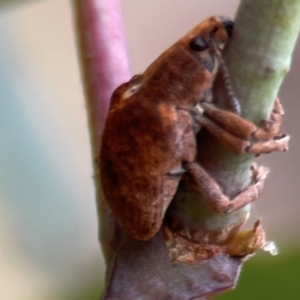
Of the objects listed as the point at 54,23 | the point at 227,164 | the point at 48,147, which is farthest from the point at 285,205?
the point at 227,164

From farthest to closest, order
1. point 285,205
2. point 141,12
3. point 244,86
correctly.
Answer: point 141,12
point 285,205
point 244,86

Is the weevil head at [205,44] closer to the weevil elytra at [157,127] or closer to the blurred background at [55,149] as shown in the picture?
the weevil elytra at [157,127]

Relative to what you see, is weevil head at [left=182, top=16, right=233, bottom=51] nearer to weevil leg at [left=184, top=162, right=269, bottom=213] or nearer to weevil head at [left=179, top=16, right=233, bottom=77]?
weevil head at [left=179, top=16, right=233, bottom=77]

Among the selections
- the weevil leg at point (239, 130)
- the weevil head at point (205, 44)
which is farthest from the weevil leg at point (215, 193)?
the weevil head at point (205, 44)

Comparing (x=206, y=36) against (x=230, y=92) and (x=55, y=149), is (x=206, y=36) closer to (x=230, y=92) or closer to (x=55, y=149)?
(x=230, y=92)

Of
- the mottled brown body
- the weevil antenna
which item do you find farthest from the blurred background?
the weevil antenna

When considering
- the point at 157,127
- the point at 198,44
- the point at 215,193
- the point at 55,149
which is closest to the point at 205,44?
the point at 198,44

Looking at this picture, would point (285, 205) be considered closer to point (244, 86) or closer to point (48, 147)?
point (48, 147)
